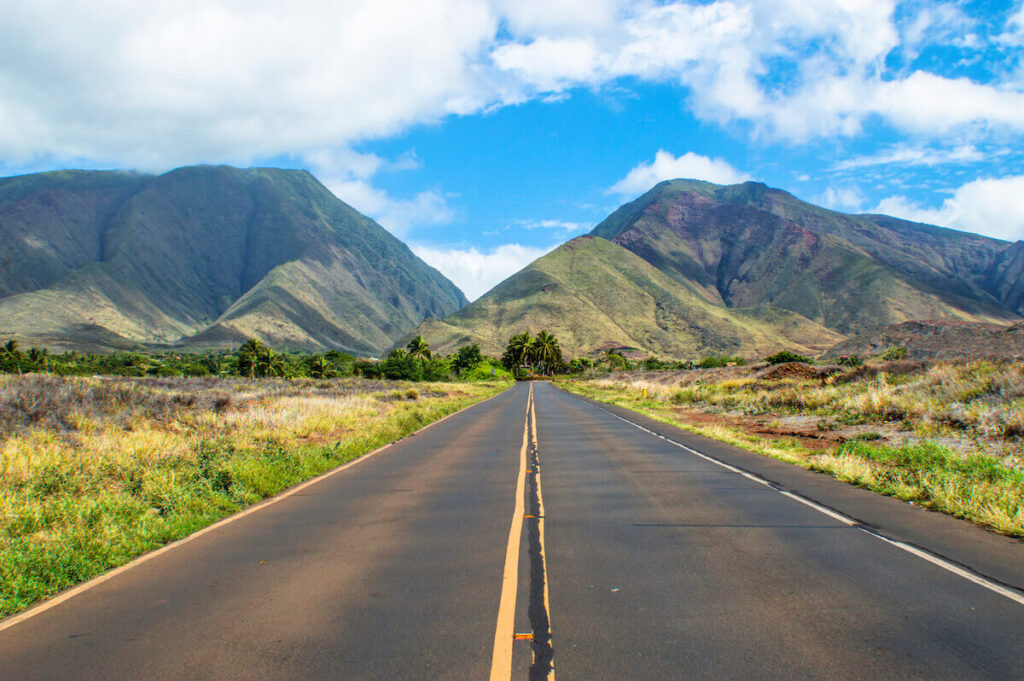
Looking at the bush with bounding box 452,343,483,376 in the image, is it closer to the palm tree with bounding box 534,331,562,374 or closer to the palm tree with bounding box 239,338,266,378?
the palm tree with bounding box 534,331,562,374

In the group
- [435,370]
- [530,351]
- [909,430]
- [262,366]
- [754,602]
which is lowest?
[262,366]

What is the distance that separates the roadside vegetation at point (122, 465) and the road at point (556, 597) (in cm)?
58

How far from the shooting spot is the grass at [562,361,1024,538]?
8.38 metres

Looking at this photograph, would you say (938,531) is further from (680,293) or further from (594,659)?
(680,293)

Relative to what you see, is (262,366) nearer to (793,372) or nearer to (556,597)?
(793,372)

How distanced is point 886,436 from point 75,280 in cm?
19843

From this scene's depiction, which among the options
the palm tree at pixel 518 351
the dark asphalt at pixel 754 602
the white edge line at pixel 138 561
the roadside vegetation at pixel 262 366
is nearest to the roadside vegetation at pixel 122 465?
the white edge line at pixel 138 561

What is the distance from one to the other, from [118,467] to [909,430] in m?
18.3

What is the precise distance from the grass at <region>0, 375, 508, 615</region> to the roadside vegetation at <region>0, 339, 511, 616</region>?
0.02m

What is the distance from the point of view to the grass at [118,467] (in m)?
6.16

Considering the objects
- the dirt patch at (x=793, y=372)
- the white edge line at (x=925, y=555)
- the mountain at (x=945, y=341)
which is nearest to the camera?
the white edge line at (x=925, y=555)

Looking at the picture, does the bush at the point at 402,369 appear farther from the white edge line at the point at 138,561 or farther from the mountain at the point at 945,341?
the white edge line at the point at 138,561

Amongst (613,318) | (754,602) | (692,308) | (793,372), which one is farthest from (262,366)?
(692,308)

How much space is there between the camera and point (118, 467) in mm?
9500
